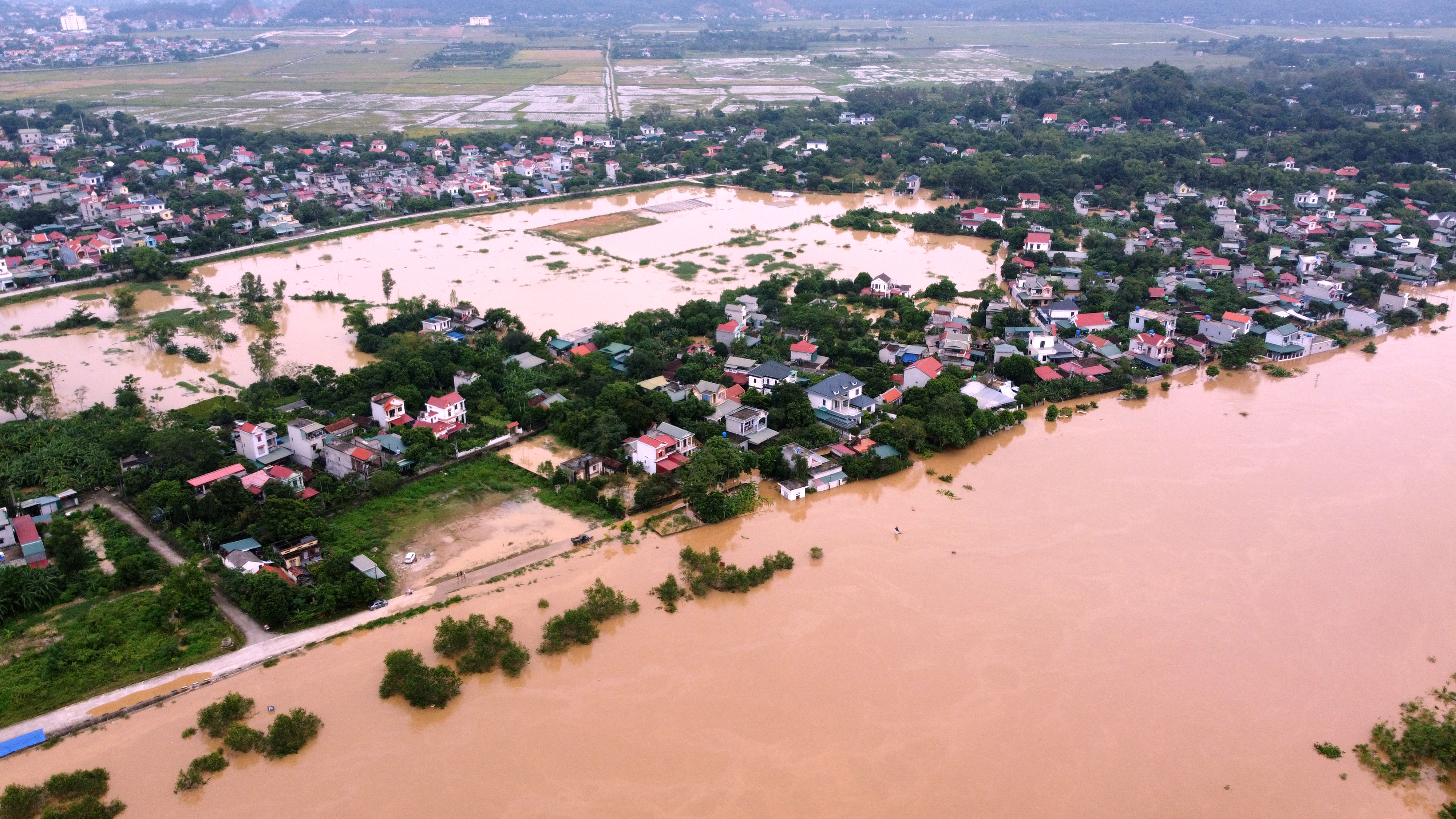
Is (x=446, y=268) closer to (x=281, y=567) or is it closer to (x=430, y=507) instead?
(x=430, y=507)

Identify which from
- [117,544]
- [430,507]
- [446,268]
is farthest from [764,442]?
[446,268]

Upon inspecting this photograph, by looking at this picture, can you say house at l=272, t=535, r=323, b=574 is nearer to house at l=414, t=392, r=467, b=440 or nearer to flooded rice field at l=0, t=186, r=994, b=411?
house at l=414, t=392, r=467, b=440

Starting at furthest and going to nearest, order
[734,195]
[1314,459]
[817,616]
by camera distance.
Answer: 1. [734,195]
2. [1314,459]
3. [817,616]

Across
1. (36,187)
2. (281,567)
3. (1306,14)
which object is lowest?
(281,567)

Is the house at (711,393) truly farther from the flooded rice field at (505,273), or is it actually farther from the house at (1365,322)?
the house at (1365,322)

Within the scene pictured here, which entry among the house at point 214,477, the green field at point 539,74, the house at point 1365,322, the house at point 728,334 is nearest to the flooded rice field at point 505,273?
the house at point 728,334
